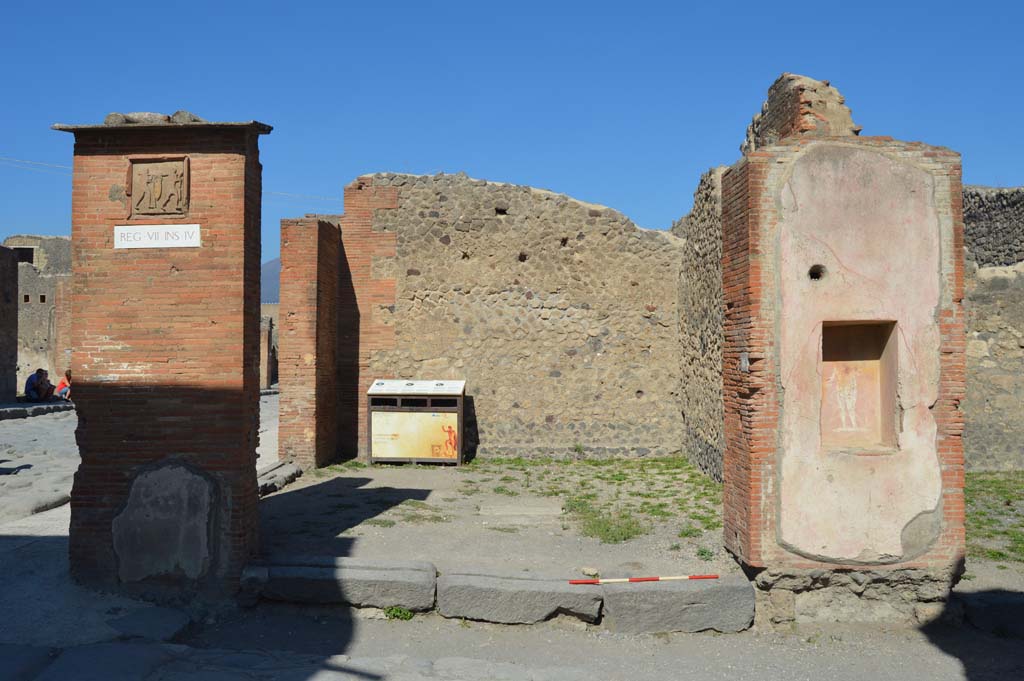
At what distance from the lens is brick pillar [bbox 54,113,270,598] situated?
561 cm

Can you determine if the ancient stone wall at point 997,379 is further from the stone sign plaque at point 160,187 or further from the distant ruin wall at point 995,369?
the stone sign plaque at point 160,187

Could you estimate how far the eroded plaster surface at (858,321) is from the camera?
5551mm

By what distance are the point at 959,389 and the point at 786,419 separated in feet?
4.36

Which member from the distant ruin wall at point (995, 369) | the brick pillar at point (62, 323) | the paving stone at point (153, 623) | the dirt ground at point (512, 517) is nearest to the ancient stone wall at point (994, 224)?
the distant ruin wall at point (995, 369)

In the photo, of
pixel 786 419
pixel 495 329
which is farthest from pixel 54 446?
pixel 786 419

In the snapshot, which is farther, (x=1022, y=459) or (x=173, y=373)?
(x=1022, y=459)

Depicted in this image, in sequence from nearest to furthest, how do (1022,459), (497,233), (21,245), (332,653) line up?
1. (332,653)
2. (1022,459)
3. (497,233)
4. (21,245)

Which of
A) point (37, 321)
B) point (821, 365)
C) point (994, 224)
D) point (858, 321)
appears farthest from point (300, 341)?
point (37, 321)

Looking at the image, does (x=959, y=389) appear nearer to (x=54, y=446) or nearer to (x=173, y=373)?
(x=173, y=373)

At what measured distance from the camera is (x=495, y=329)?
12.1 m

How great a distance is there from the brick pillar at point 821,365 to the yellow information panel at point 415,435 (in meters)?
6.38

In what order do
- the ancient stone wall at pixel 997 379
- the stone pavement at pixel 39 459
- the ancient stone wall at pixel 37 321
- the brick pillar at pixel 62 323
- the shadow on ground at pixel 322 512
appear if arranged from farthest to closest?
the ancient stone wall at pixel 37 321
the brick pillar at pixel 62 323
the ancient stone wall at pixel 997 379
the stone pavement at pixel 39 459
the shadow on ground at pixel 322 512

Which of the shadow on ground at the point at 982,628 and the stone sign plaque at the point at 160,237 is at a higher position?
the stone sign plaque at the point at 160,237

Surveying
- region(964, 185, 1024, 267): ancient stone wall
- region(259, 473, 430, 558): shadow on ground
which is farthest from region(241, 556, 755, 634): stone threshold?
region(964, 185, 1024, 267): ancient stone wall
